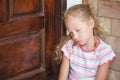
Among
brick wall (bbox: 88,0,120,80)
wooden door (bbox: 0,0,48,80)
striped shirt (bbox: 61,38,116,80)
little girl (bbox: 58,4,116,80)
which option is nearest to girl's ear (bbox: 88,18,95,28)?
little girl (bbox: 58,4,116,80)

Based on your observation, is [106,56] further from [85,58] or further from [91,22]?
[91,22]

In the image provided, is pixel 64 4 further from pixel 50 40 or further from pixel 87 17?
pixel 87 17

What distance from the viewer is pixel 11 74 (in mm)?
2164

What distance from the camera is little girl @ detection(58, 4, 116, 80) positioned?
68.9 inches

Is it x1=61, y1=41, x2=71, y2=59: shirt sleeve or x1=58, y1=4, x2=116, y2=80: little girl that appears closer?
x1=58, y1=4, x2=116, y2=80: little girl

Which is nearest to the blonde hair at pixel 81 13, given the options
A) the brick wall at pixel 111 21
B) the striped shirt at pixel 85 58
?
the striped shirt at pixel 85 58

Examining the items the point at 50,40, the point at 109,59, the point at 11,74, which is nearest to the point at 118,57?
the point at 109,59

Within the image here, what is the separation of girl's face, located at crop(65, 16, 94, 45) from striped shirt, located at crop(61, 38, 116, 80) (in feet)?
0.36

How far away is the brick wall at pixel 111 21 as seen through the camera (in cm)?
212

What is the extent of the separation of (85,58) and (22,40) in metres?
0.55

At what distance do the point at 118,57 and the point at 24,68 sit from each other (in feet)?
2.33

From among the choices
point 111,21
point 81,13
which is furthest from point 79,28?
point 111,21

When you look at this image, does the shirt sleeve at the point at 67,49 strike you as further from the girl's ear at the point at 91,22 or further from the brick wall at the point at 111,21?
the brick wall at the point at 111,21

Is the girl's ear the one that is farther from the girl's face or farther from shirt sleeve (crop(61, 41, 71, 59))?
shirt sleeve (crop(61, 41, 71, 59))
